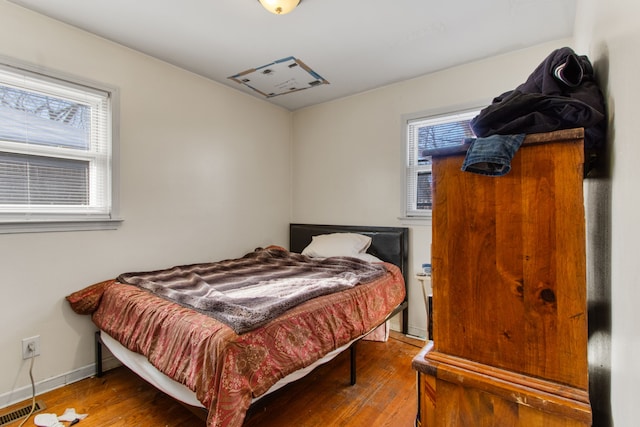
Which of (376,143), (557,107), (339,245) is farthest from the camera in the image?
(376,143)

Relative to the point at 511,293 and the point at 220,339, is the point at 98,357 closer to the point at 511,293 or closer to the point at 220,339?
the point at 220,339

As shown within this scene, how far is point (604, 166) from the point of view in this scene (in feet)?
2.71

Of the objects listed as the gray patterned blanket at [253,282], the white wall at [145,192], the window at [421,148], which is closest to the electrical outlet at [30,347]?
the white wall at [145,192]

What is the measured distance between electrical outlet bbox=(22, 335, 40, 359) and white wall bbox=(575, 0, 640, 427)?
287 centimetres

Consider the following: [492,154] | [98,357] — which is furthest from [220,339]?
[98,357]

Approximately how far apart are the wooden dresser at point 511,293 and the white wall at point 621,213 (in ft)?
0.22

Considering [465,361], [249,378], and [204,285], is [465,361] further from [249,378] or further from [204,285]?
[204,285]

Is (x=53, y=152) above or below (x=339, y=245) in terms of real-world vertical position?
above

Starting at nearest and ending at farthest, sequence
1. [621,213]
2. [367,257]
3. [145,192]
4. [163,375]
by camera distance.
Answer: [621,213]
[163,375]
[145,192]
[367,257]

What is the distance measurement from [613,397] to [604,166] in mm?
559

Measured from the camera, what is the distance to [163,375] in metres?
1.59

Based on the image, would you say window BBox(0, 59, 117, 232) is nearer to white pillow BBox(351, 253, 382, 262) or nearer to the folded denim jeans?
white pillow BBox(351, 253, 382, 262)

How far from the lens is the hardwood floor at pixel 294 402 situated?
69.0 inches

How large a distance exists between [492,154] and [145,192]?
2.62 m
